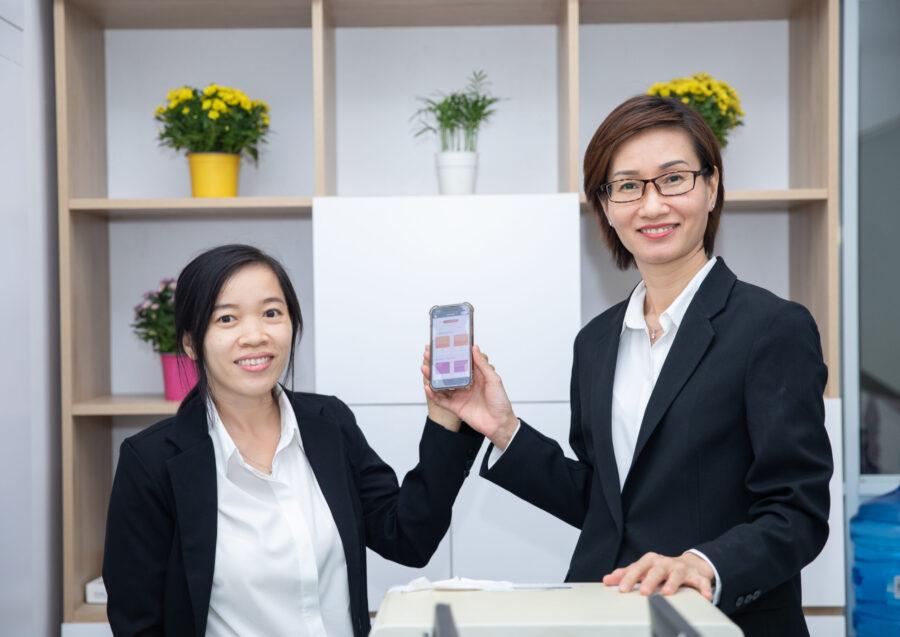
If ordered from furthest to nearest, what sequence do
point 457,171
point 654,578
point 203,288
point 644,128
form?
point 457,171
point 203,288
point 644,128
point 654,578

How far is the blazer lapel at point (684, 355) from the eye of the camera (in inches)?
53.1

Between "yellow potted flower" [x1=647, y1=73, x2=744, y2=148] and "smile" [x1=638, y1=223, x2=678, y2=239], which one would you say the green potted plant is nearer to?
"yellow potted flower" [x1=647, y1=73, x2=744, y2=148]

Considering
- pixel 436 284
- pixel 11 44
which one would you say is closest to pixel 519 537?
pixel 436 284

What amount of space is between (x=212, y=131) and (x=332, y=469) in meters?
1.44

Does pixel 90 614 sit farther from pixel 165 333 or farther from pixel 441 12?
pixel 441 12

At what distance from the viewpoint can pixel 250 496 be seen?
154 cm

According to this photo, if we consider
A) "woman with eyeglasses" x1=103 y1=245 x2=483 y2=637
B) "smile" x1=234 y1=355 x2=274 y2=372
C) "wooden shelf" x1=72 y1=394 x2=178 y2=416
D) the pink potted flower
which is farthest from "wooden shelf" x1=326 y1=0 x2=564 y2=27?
"smile" x1=234 y1=355 x2=274 y2=372

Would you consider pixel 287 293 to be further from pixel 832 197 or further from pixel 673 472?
pixel 832 197

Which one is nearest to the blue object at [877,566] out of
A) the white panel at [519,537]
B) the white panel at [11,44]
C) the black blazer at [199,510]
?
the white panel at [519,537]

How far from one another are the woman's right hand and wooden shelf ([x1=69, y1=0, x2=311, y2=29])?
1597mm

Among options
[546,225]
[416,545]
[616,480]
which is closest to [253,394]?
[416,545]

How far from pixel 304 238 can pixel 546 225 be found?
0.92 metres

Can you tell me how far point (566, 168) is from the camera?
106 inches

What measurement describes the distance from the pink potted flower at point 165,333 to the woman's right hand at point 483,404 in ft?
4.50
